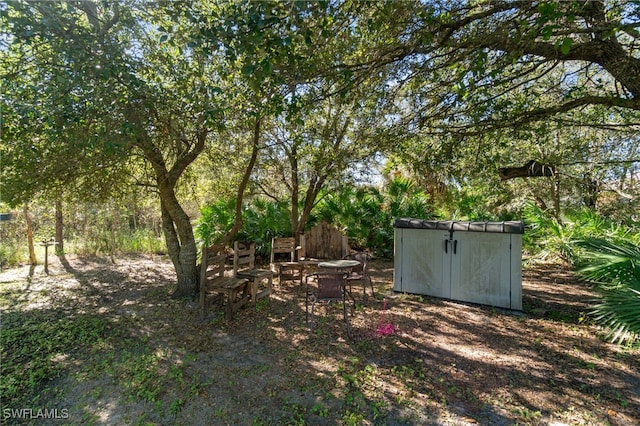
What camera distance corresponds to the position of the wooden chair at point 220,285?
4824 mm

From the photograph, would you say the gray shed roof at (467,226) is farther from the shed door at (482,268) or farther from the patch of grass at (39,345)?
the patch of grass at (39,345)

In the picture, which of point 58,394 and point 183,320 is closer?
point 58,394

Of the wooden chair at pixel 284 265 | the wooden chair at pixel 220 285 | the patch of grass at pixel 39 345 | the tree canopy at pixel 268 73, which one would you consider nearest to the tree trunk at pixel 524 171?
the tree canopy at pixel 268 73

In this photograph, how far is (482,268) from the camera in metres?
5.20

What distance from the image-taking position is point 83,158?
4.18m

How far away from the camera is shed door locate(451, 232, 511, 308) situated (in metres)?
5.03

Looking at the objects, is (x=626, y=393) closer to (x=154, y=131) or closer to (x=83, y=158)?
(x=154, y=131)

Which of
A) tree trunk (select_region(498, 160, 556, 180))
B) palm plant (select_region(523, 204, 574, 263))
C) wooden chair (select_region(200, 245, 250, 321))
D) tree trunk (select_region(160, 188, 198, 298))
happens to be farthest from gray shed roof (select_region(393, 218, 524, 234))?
palm plant (select_region(523, 204, 574, 263))

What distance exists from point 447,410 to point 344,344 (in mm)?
1458

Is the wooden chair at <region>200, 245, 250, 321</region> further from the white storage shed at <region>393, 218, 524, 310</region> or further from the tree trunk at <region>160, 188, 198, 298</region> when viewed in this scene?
the white storage shed at <region>393, 218, 524, 310</region>

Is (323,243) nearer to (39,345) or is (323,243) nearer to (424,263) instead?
(424,263)

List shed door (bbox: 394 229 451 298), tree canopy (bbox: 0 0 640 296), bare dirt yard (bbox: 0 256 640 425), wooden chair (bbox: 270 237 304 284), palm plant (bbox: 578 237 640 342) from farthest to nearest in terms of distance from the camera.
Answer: wooden chair (bbox: 270 237 304 284) < shed door (bbox: 394 229 451 298) < palm plant (bbox: 578 237 640 342) < tree canopy (bbox: 0 0 640 296) < bare dirt yard (bbox: 0 256 640 425)

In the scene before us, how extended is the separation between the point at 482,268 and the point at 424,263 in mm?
935

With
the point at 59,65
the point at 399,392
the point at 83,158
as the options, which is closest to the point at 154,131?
the point at 83,158
